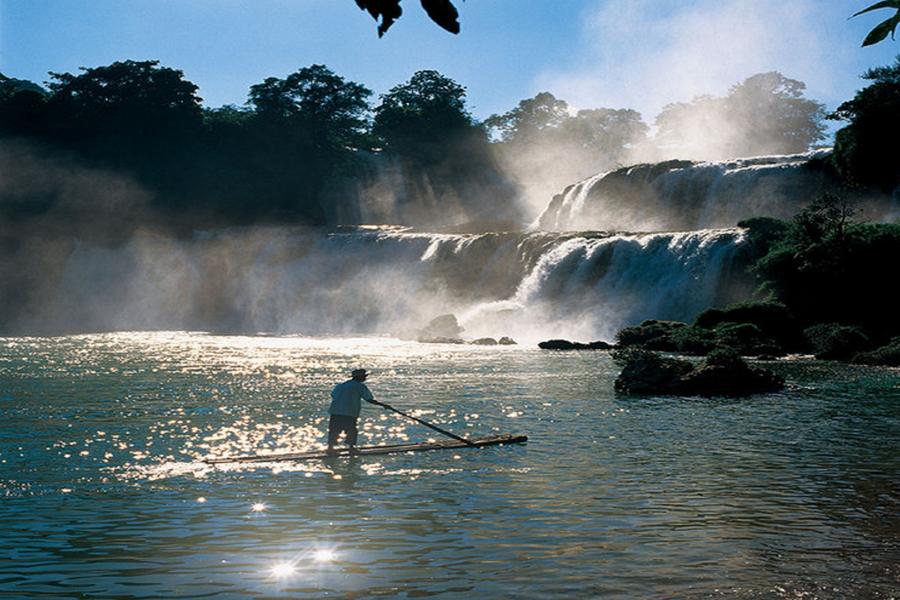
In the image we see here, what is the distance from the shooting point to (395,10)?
402cm

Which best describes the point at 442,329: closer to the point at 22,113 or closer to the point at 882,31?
the point at 882,31

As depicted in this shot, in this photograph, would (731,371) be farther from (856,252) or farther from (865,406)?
(856,252)

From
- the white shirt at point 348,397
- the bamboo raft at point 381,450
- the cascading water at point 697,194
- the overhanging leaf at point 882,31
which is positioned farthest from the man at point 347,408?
the cascading water at point 697,194

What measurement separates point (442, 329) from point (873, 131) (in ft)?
81.6

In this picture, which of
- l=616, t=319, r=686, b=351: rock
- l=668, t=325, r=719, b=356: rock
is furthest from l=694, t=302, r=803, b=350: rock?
l=616, t=319, r=686, b=351: rock

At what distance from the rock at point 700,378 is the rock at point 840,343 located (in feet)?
38.6

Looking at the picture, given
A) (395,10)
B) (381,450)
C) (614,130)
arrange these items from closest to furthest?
(395,10), (381,450), (614,130)

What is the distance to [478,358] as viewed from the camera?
133ft

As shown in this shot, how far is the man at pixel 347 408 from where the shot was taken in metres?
17.1

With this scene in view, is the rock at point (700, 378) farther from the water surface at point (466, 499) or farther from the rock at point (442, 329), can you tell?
the rock at point (442, 329)

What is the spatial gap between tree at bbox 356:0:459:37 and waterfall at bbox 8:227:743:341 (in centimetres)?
4696

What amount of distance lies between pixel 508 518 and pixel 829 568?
386cm

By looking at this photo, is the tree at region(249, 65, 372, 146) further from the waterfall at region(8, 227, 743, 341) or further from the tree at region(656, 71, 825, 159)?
the tree at region(656, 71, 825, 159)

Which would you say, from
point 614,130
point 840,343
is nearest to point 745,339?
point 840,343
